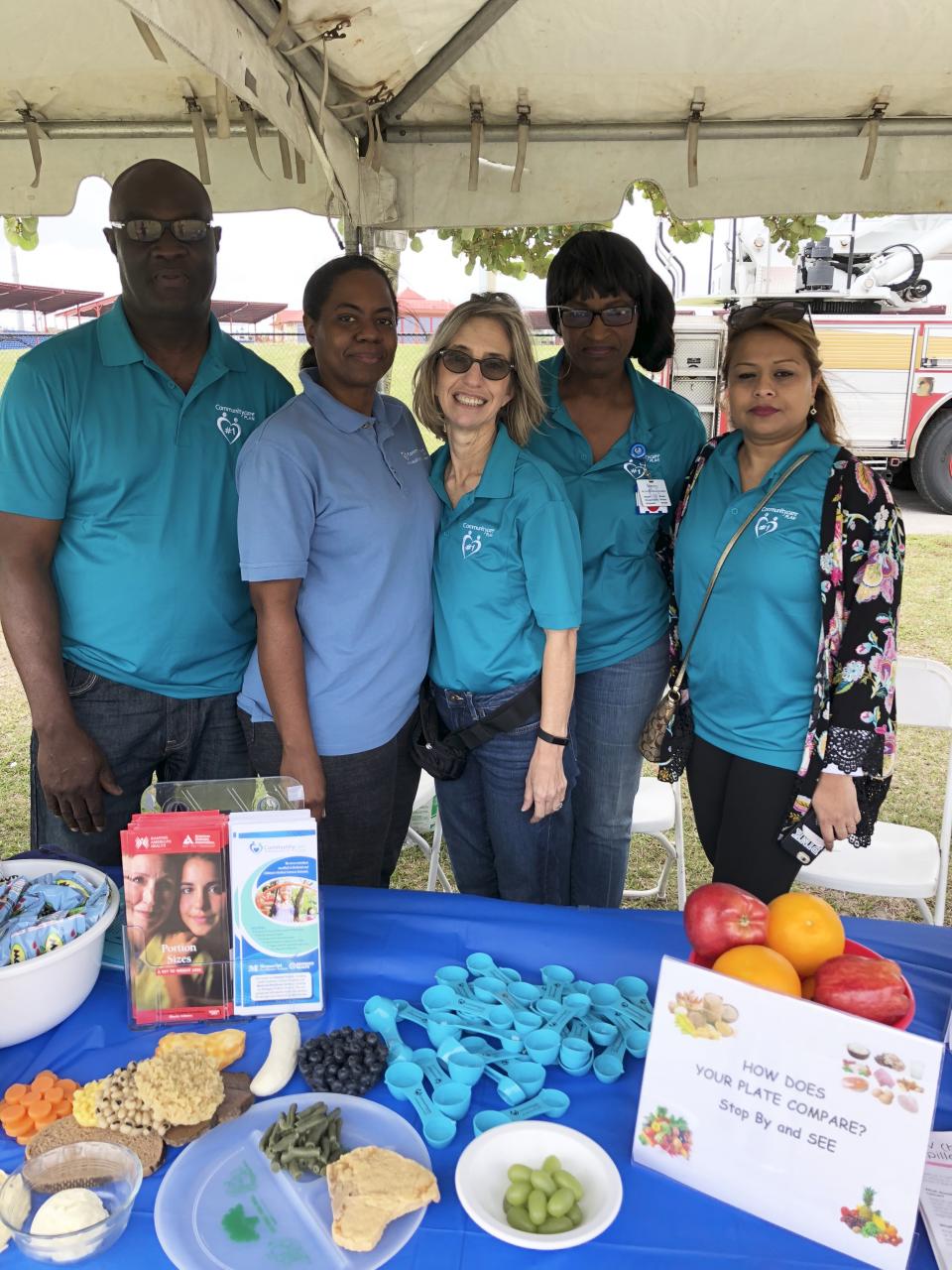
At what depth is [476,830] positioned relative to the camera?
7.16 ft

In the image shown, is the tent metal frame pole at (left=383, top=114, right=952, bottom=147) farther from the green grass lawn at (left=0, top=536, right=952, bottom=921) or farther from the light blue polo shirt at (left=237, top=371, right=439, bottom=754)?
the green grass lawn at (left=0, top=536, right=952, bottom=921)

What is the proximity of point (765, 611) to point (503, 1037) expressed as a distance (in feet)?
3.51

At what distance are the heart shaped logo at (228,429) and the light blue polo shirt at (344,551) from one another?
205 millimetres

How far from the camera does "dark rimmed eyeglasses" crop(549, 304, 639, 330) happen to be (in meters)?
2.20

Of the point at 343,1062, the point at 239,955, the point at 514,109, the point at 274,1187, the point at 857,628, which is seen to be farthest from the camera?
the point at 514,109

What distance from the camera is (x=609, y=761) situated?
7.64ft

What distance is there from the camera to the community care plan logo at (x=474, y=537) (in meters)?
1.92

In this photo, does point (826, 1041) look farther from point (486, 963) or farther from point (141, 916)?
point (141, 916)

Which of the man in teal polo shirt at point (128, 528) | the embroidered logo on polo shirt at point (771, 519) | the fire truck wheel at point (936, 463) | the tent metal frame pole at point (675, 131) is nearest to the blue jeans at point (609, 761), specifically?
the embroidered logo on polo shirt at point (771, 519)

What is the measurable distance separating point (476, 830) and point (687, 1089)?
1233 millimetres

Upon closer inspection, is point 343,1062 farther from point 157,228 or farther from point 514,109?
point 514,109

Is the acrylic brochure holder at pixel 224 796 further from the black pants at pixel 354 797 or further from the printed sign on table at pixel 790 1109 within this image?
the printed sign on table at pixel 790 1109

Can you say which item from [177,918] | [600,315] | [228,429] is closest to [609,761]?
[600,315]

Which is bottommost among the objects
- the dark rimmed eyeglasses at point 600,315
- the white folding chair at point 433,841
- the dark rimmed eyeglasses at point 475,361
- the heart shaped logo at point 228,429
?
the white folding chair at point 433,841
